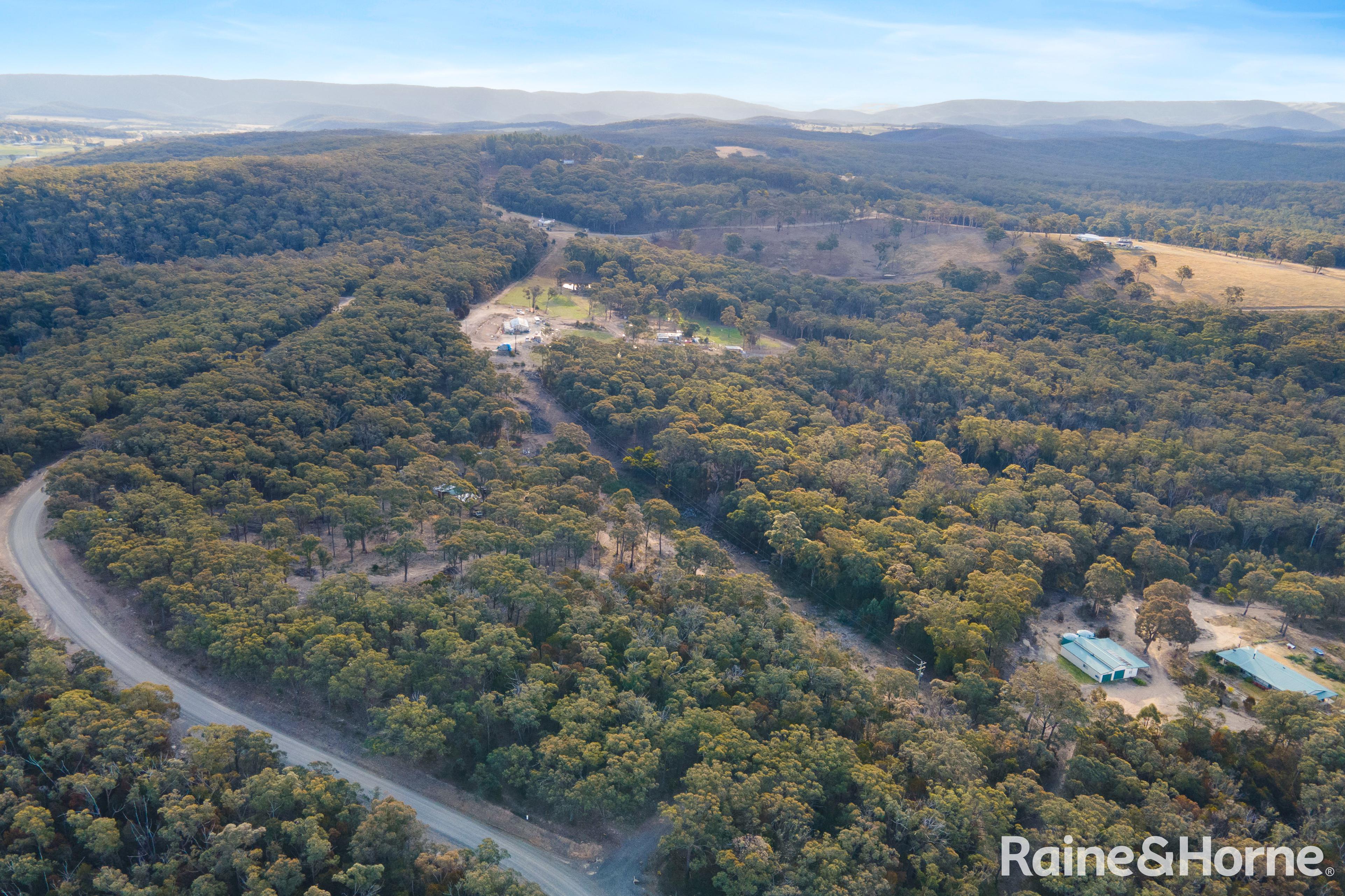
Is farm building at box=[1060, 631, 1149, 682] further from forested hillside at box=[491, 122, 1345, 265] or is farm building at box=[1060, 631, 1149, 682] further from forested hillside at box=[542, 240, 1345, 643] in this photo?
forested hillside at box=[491, 122, 1345, 265]

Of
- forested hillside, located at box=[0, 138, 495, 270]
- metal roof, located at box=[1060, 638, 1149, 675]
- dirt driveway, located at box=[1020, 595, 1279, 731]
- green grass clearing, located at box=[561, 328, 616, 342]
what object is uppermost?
forested hillside, located at box=[0, 138, 495, 270]

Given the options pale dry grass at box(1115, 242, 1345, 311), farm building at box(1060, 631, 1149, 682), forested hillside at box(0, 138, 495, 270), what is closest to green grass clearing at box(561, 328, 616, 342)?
forested hillside at box(0, 138, 495, 270)

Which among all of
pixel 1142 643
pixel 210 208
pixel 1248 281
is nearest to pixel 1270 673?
pixel 1142 643

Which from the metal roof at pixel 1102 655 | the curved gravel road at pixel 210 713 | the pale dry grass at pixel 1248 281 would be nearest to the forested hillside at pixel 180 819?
the curved gravel road at pixel 210 713

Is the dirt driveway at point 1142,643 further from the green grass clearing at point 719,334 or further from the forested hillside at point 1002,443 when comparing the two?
the green grass clearing at point 719,334

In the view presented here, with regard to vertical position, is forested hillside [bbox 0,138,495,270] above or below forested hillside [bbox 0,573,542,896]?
above

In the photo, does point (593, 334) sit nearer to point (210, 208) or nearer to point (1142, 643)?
point (210, 208)
